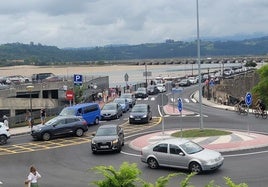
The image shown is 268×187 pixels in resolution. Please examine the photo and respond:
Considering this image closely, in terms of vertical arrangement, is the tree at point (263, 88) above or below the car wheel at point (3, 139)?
above

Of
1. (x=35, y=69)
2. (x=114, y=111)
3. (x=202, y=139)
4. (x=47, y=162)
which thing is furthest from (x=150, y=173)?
(x=35, y=69)

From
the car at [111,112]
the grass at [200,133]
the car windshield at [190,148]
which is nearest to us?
the car windshield at [190,148]

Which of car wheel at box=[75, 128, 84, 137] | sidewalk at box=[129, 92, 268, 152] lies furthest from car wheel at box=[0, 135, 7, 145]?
sidewalk at box=[129, 92, 268, 152]

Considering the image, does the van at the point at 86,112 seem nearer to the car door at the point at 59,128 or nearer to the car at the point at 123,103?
the car door at the point at 59,128

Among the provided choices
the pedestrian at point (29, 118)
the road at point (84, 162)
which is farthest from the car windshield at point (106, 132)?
the pedestrian at point (29, 118)

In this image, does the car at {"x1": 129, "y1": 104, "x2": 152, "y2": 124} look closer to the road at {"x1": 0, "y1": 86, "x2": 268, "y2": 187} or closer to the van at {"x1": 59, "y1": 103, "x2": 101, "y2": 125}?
the road at {"x1": 0, "y1": 86, "x2": 268, "y2": 187}

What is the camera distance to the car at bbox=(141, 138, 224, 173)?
2017 cm

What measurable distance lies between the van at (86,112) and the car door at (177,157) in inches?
652

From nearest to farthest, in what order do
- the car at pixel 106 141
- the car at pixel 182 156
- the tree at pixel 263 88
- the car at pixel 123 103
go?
the car at pixel 182 156
the car at pixel 106 141
the car at pixel 123 103
the tree at pixel 263 88

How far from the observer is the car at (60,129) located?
3178cm

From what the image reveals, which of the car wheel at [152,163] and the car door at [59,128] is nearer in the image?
the car wheel at [152,163]

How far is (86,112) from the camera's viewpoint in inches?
1481

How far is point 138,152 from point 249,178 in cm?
836

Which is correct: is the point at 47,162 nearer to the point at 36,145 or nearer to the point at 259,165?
the point at 36,145
